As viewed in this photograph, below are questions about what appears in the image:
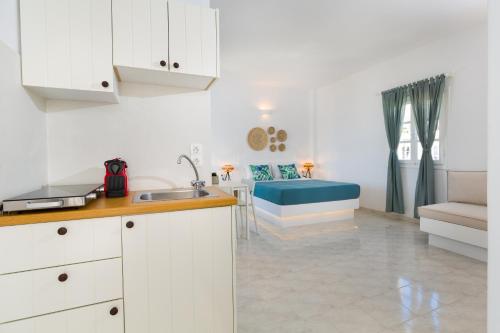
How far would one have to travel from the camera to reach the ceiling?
9.61 feet

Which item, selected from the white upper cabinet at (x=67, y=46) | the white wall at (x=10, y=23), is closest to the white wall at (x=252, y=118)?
the white upper cabinet at (x=67, y=46)

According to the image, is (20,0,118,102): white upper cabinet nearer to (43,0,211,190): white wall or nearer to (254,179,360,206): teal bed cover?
(43,0,211,190): white wall

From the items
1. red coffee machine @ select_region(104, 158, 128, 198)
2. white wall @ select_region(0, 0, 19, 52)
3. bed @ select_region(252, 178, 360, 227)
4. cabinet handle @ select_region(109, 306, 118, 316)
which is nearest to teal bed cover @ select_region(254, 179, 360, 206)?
bed @ select_region(252, 178, 360, 227)

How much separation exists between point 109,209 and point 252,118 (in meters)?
5.08

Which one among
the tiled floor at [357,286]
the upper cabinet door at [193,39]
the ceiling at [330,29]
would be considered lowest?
the tiled floor at [357,286]

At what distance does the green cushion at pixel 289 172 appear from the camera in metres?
5.86

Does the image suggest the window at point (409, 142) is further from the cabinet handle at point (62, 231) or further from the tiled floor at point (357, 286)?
the cabinet handle at point (62, 231)


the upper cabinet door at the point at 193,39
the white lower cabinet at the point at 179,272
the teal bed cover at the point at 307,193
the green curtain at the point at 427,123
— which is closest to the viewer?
the white lower cabinet at the point at 179,272

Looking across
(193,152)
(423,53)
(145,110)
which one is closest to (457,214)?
(423,53)

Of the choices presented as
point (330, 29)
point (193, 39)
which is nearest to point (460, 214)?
point (330, 29)

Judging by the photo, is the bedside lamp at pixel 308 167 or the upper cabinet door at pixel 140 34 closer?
the upper cabinet door at pixel 140 34

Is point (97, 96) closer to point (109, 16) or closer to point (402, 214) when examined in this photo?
point (109, 16)

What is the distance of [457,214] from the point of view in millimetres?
2861

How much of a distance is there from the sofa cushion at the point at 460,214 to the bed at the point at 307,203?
4.25 ft
